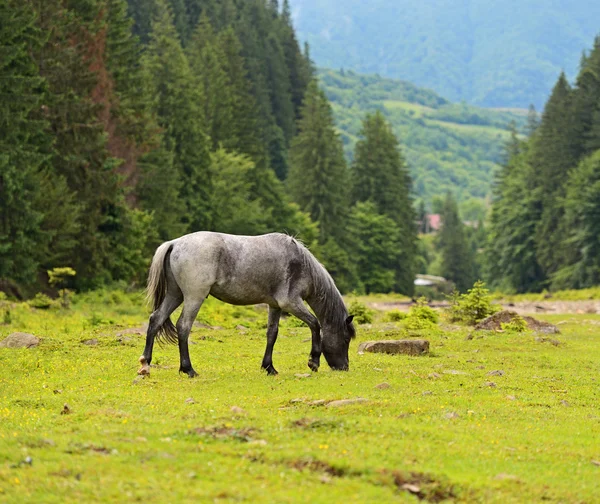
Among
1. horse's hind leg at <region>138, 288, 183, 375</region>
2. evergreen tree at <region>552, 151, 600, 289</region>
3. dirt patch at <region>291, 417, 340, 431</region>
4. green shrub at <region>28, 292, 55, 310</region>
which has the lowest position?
green shrub at <region>28, 292, 55, 310</region>

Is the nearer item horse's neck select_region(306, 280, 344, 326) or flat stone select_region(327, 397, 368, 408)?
flat stone select_region(327, 397, 368, 408)

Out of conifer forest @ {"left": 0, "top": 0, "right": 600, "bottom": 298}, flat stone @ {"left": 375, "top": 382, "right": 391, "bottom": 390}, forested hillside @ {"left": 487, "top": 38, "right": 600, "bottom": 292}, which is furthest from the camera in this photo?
forested hillside @ {"left": 487, "top": 38, "right": 600, "bottom": 292}

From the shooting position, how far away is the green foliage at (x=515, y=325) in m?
26.8

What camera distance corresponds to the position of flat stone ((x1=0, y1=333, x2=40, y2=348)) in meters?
20.3

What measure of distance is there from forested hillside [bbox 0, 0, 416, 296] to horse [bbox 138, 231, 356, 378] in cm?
1746

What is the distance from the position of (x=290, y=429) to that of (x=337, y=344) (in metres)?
6.14

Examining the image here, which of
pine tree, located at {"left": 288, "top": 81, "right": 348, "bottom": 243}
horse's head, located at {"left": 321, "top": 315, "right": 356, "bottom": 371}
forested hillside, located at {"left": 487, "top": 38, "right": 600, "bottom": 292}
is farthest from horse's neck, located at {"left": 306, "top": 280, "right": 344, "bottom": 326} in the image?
pine tree, located at {"left": 288, "top": 81, "right": 348, "bottom": 243}

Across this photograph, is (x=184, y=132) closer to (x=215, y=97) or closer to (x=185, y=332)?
(x=215, y=97)

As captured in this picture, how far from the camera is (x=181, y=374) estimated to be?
1616 cm

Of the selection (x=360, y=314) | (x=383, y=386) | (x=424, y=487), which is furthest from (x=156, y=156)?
(x=424, y=487)

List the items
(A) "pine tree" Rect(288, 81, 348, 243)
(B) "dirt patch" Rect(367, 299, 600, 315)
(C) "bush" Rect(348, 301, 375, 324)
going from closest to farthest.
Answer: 1. (C) "bush" Rect(348, 301, 375, 324)
2. (B) "dirt patch" Rect(367, 299, 600, 315)
3. (A) "pine tree" Rect(288, 81, 348, 243)

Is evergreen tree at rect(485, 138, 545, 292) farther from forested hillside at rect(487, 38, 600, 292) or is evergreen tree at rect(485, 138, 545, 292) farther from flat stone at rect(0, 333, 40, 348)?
flat stone at rect(0, 333, 40, 348)

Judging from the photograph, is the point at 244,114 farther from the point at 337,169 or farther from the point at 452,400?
the point at 452,400

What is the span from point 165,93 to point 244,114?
767 inches
